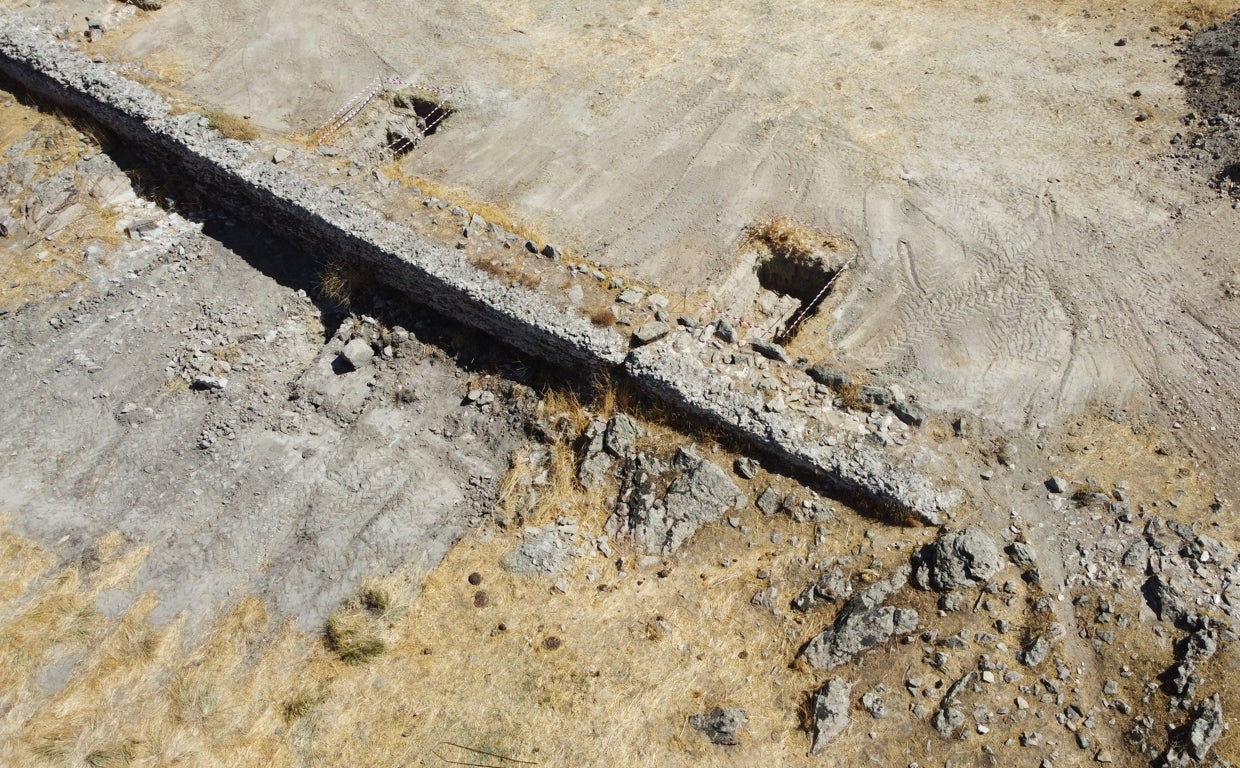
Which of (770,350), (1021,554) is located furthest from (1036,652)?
(770,350)

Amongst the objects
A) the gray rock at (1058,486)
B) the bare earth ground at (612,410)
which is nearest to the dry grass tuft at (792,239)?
the bare earth ground at (612,410)

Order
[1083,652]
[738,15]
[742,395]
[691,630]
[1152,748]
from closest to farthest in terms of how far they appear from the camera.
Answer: [1152,748], [1083,652], [691,630], [742,395], [738,15]

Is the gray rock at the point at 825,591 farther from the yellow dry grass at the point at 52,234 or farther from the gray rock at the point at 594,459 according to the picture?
the yellow dry grass at the point at 52,234

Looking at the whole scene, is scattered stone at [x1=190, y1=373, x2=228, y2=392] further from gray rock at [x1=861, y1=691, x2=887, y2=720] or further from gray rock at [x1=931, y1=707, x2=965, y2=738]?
gray rock at [x1=931, y1=707, x2=965, y2=738]

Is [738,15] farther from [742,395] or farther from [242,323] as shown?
[242,323]

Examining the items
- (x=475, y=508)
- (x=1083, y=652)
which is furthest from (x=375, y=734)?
(x=1083, y=652)
